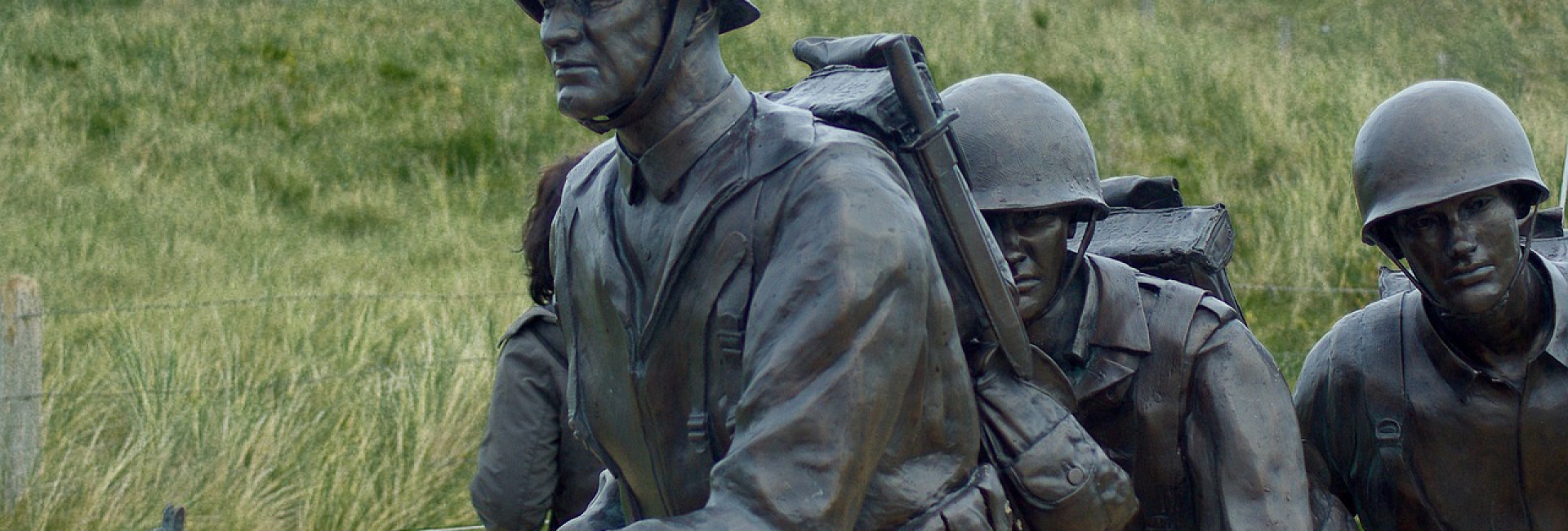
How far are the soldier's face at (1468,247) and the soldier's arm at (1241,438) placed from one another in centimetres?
51

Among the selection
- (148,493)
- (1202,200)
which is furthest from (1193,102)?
(148,493)

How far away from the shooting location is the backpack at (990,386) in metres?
3.28

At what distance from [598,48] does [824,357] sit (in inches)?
21.8

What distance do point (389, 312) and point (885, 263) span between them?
6617mm

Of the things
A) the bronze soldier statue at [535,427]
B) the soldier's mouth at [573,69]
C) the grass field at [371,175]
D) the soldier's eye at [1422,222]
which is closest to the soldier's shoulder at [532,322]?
the bronze soldier statue at [535,427]

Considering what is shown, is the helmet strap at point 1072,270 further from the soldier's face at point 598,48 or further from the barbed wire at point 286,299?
the barbed wire at point 286,299

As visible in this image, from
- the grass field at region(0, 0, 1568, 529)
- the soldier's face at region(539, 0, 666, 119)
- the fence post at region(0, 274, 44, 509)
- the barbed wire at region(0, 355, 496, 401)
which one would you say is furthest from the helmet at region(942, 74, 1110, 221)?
the barbed wire at region(0, 355, 496, 401)

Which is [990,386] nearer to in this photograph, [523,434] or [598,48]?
[598,48]

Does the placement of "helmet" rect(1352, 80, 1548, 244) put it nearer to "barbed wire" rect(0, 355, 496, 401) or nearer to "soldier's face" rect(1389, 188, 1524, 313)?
"soldier's face" rect(1389, 188, 1524, 313)

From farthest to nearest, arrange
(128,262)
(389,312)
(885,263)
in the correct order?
1. (128,262)
2. (389,312)
3. (885,263)

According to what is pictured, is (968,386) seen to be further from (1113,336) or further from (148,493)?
(148,493)

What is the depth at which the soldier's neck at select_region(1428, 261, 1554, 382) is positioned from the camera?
443cm

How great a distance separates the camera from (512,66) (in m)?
13.4

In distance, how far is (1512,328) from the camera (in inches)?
175
